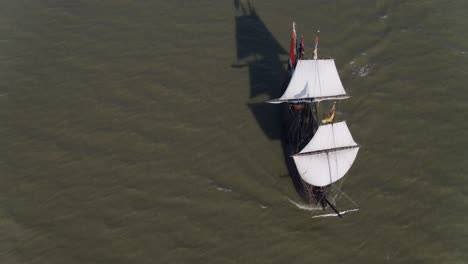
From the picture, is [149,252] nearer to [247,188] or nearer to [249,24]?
[247,188]

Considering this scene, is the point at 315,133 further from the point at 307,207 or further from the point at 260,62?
the point at 260,62

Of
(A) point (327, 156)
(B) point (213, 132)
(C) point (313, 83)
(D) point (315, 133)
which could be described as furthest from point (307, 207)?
(B) point (213, 132)

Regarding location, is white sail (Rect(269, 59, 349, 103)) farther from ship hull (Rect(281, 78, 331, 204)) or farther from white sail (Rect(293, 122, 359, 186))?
white sail (Rect(293, 122, 359, 186))

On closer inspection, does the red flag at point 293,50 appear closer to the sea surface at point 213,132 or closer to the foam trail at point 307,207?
the sea surface at point 213,132

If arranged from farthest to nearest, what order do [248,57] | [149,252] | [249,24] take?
[249,24] < [248,57] < [149,252]

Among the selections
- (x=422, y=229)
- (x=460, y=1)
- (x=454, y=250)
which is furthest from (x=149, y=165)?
(x=460, y=1)

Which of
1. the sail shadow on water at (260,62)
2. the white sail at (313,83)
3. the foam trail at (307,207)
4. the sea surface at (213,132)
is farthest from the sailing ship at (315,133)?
the sail shadow on water at (260,62)
